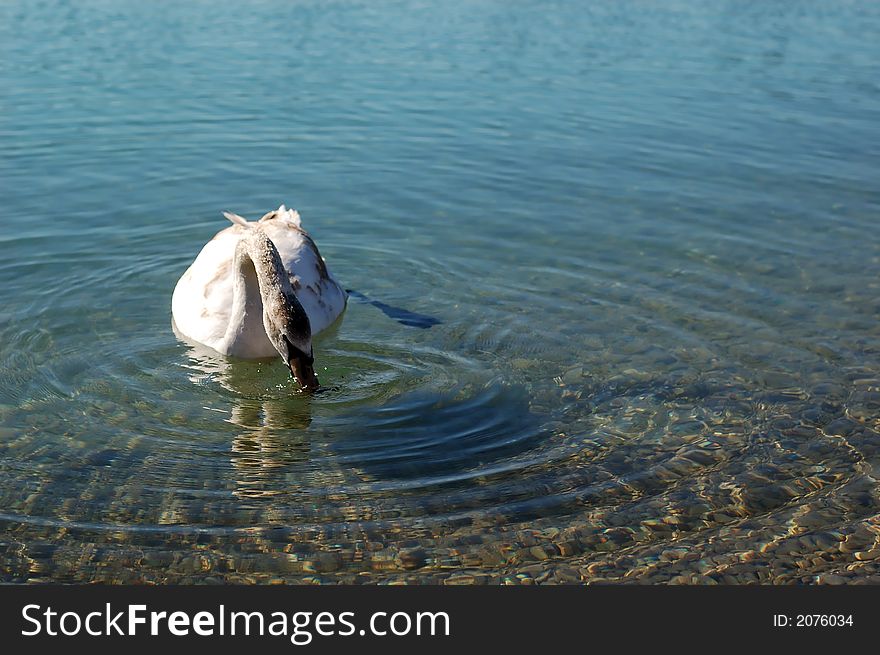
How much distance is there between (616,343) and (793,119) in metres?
11.2

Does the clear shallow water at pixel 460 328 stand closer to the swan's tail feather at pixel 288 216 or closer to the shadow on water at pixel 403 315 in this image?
the shadow on water at pixel 403 315

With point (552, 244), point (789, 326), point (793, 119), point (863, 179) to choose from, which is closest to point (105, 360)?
point (552, 244)

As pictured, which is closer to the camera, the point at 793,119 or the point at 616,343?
the point at 616,343

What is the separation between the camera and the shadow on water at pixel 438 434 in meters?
8.30

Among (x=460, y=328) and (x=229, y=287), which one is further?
(x=460, y=328)

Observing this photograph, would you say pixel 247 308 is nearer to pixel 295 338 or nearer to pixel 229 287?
pixel 229 287

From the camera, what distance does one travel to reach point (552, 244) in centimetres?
1358

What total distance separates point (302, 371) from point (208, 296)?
2206 mm

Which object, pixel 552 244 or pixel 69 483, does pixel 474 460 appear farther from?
pixel 552 244

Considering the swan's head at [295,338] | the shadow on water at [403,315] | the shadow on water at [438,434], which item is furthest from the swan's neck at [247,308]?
the shadow on water at [403,315]

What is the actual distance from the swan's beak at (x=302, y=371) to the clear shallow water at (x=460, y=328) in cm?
34

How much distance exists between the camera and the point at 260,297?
10.2 metres

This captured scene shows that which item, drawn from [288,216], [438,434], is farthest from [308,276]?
[438,434]

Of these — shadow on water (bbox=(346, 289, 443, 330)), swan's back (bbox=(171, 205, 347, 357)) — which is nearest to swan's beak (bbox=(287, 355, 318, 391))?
swan's back (bbox=(171, 205, 347, 357))
